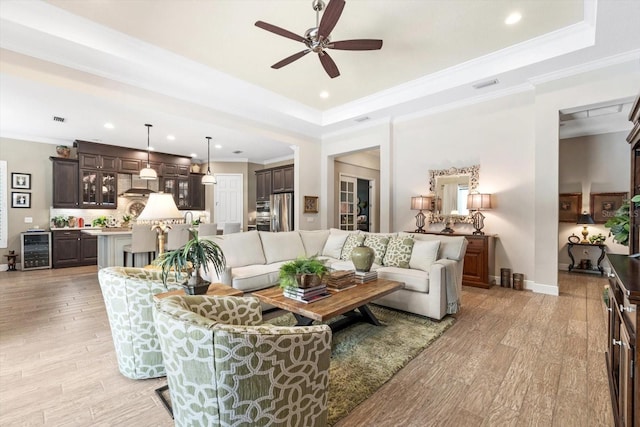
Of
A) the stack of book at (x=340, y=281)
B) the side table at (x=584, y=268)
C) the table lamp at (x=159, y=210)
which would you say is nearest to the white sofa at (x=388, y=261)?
the stack of book at (x=340, y=281)

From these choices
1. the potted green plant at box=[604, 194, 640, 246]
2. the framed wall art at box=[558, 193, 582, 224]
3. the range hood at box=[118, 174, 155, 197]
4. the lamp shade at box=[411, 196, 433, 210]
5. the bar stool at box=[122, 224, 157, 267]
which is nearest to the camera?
the potted green plant at box=[604, 194, 640, 246]

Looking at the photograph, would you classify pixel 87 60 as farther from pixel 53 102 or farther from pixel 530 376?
pixel 530 376

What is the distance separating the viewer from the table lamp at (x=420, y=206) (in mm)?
5109

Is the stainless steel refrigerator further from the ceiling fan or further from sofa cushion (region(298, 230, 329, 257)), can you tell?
the ceiling fan

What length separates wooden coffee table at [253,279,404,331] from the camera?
216 cm

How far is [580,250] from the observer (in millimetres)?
5730

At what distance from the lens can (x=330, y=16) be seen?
250 centimetres

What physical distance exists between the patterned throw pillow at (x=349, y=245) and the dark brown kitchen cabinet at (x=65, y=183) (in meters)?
6.41

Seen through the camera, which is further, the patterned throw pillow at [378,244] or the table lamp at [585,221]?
the table lamp at [585,221]

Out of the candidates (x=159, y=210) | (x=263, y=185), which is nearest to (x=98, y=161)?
(x=263, y=185)

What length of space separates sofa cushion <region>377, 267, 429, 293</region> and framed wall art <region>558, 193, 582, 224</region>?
4379 mm

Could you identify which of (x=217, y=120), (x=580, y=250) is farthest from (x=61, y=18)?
(x=580, y=250)

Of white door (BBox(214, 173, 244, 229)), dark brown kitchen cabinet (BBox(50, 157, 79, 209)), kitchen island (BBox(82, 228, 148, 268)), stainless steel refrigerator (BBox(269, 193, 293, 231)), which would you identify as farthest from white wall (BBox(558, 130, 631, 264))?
dark brown kitchen cabinet (BBox(50, 157, 79, 209))

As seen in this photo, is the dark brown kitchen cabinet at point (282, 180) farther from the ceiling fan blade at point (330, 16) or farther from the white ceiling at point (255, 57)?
the ceiling fan blade at point (330, 16)
